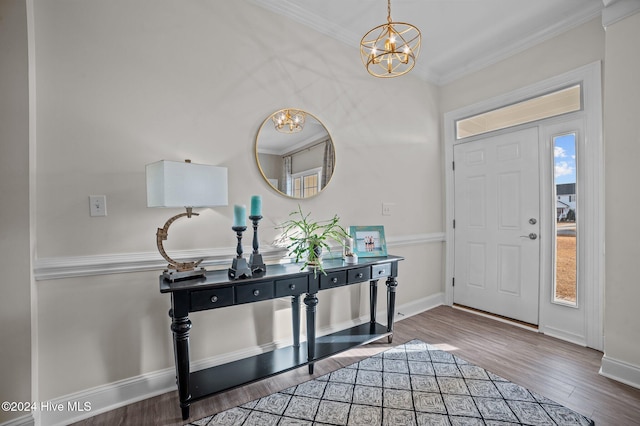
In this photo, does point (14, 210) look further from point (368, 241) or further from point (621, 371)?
point (621, 371)

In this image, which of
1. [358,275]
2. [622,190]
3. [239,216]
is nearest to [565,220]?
[622,190]

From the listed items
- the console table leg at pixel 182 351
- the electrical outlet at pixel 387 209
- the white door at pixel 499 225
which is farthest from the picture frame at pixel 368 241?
the console table leg at pixel 182 351

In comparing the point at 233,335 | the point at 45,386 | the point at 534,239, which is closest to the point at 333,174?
the point at 233,335

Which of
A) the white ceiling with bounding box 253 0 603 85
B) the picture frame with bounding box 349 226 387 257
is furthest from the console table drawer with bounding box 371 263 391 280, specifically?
the white ceiling with bounding box 253 0 603 85

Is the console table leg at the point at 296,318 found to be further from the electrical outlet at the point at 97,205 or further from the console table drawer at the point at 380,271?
the electrical outlet at the point at 97,205

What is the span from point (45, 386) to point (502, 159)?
4.00m

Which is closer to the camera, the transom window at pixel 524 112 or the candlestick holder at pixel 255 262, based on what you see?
the candlestick holder at pixel 255 262

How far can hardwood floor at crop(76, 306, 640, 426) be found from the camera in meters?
1.72

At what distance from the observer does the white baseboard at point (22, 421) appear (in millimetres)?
1448

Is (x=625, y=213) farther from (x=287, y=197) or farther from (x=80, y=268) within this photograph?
(x=80, y=268)

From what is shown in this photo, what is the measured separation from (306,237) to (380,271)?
2.42ft

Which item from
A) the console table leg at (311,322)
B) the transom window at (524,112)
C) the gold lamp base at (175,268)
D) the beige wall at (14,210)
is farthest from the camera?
the transom window at (524,112)

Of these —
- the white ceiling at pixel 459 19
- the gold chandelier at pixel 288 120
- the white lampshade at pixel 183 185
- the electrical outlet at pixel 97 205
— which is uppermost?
the white ceiling at pixel 459 19

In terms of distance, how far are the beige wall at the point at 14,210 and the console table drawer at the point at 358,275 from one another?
1.89 meters
